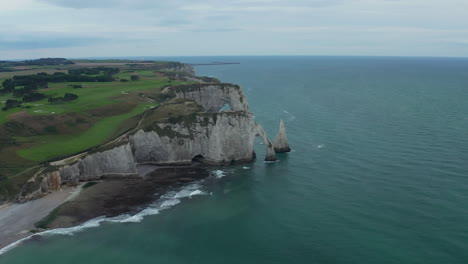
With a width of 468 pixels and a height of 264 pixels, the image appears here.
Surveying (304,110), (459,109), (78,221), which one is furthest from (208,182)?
(459,109)

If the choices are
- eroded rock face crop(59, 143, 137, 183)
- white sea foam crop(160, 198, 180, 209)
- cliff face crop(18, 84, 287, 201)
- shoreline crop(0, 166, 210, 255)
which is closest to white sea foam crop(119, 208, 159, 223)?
shoreline crop(0, 166, 210, 255)

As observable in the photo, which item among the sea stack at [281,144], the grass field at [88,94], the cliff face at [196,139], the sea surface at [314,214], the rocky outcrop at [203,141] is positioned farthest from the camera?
the grass field at [88,94]

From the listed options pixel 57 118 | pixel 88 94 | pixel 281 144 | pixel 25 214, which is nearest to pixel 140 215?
pixel 25 214

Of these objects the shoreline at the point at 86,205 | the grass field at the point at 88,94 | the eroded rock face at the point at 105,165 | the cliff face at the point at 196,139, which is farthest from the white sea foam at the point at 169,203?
the grass field at the point at 88,94

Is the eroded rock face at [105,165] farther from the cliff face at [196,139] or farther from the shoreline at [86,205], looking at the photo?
the shoreline at [86,205]

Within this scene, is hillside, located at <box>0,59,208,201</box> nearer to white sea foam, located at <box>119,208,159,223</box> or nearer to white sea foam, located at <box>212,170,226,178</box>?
white sea foam, located at <box>119,208,159,223</box>

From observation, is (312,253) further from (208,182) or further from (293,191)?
(208,182)

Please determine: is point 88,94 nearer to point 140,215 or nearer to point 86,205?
point 86,205
